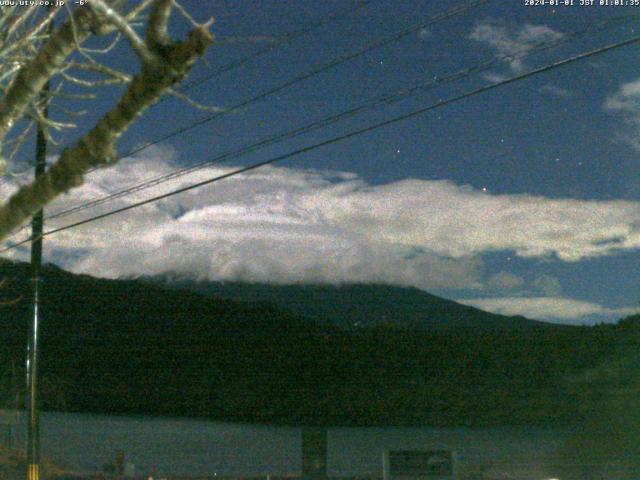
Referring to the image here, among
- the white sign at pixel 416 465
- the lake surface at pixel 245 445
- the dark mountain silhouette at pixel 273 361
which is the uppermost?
the dark mountain silhouette at pixel 273 361

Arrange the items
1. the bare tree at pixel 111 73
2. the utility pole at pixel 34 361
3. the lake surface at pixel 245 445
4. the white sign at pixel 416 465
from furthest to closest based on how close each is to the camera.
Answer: the lake surface at pixel 245 445 → the utility pole at pixel 34 361 → the white sign at pixel 416 465 → the bare tree at pixel 111 73

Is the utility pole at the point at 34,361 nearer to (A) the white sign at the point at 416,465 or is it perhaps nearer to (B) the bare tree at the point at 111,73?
(A) the white sign at the point at 416,465

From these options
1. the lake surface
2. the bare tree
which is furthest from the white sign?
the bare tree

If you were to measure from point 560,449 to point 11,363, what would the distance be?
1751cm

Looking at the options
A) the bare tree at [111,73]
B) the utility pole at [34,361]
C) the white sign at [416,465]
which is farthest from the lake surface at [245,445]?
the bare tree at [111,73]

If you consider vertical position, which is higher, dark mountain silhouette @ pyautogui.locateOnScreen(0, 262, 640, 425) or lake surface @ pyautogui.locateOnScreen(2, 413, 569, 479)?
dark mountain silhouette @ pyautogui.locateOnScreen(0, 262, 640, 425)

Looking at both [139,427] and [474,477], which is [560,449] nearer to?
[474,477]

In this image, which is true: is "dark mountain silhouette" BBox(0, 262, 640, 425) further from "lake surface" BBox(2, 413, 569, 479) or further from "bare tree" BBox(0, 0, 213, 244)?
"bare tree" BBox(0, 0, 213, 244)

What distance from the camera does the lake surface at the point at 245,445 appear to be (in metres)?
21.6

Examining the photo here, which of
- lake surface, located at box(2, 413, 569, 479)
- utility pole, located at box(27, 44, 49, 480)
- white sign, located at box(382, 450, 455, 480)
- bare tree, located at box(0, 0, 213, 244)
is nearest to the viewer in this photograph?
bare tree, located at box(0, 0, 213, 244)

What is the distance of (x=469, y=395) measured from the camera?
2539 centimetres

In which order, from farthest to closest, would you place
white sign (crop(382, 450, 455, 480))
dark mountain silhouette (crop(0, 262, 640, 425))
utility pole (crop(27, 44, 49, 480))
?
dark mountain silhouette (crop(0, 262, 640, 425))
utility pole (crop(27, 44, 49, 480))
white sign (crop(382, 450, 455, 480))

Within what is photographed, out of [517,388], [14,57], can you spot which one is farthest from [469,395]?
[14,57]

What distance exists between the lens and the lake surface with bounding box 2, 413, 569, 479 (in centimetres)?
2161
